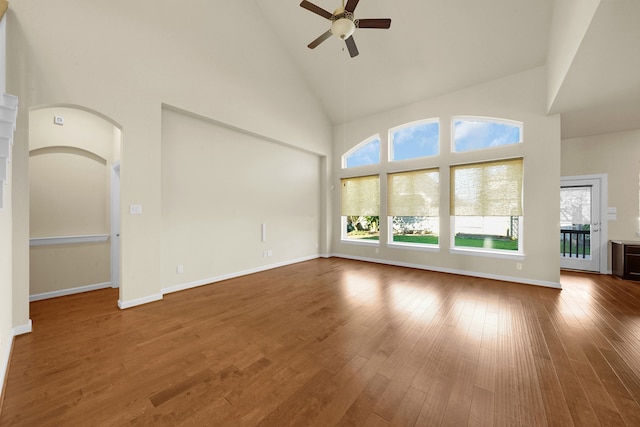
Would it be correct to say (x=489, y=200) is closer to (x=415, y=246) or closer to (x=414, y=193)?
(x=414, y=193)

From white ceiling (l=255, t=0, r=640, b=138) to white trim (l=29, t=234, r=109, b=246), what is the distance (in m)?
5.27

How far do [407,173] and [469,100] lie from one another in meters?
1.80

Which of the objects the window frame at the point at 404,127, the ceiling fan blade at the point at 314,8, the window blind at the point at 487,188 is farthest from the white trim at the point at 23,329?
the window blind at the point at 487,188

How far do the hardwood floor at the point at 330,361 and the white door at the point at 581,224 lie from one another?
6.36 ft

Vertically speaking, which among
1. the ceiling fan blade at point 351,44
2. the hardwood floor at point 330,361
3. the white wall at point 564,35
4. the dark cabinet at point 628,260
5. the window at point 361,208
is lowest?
the hardwood floor at point 330,361

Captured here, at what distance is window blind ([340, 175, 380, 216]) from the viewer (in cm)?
600

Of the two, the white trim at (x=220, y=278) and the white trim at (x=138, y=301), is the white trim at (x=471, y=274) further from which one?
the white trim at (x=138, y=301)

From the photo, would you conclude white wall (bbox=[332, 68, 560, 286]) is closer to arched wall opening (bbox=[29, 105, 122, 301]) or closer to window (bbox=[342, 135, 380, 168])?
window (bbox=[342, 135, 380, 168])

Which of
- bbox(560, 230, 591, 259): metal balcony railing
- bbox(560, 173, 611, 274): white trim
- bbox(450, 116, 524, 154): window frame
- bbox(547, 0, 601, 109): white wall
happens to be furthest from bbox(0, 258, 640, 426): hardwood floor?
bbox(547, 0, 601, 109): white wall

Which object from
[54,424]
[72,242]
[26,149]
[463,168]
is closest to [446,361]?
[54,424]

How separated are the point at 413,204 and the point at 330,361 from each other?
422 centimetres

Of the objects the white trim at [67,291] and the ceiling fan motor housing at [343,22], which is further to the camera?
the white trim at [67,291]

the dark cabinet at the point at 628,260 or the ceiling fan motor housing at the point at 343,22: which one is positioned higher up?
the ceiling fan motor housing at the point at 343,22

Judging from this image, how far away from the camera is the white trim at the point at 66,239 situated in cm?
338
